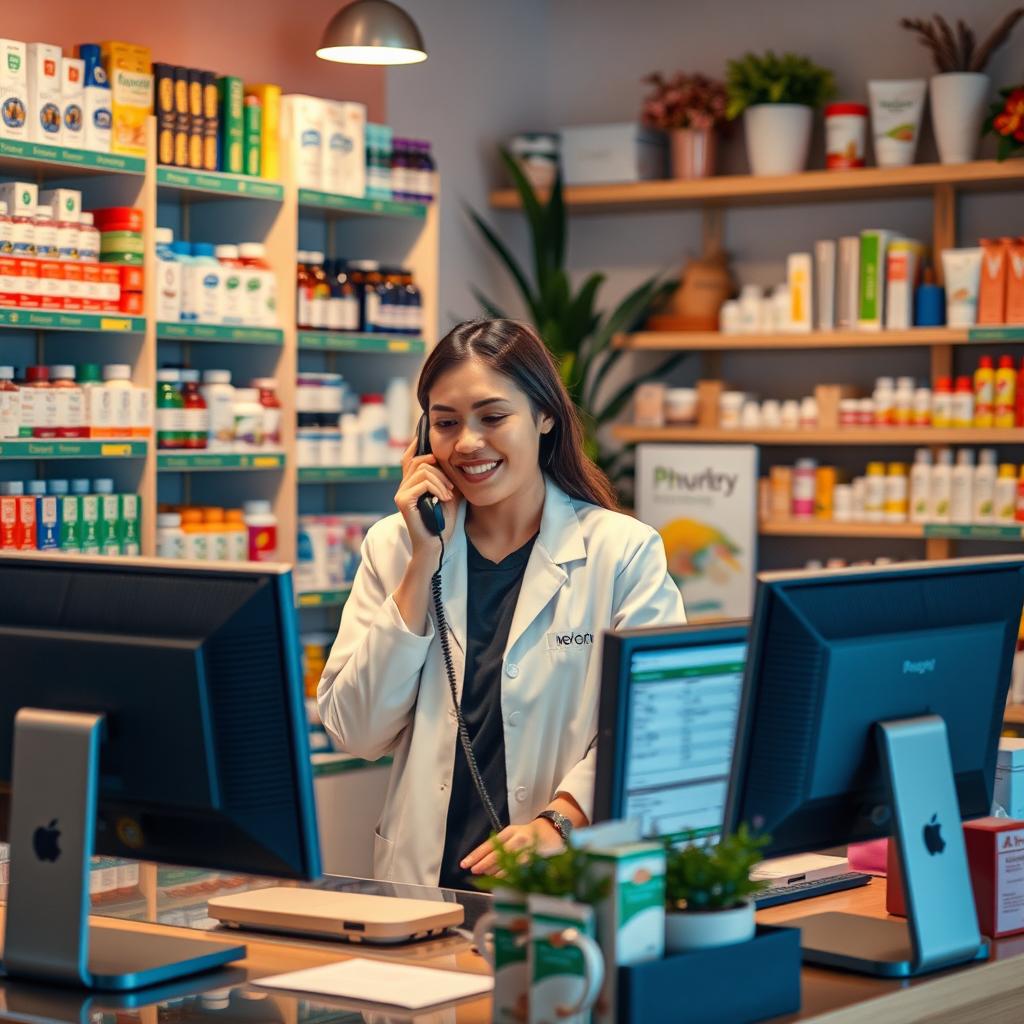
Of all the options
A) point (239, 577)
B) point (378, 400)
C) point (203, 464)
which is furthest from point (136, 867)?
point (378, 400)

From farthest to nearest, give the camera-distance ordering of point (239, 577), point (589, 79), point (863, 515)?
point (589, 79)
point (863, 515)
point (239, 577)

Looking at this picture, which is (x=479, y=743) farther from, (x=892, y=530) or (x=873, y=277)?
(x=873, y=277)

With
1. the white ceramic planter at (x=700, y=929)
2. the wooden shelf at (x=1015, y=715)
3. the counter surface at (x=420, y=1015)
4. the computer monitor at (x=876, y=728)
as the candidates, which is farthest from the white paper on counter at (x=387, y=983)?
the wooden shelf at (x=1015, y=715)

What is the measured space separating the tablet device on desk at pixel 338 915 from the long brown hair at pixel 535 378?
913 millimetres

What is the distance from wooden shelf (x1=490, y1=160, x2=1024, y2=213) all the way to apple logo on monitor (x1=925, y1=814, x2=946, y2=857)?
3627 mm

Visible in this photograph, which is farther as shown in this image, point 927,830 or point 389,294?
point 389,294

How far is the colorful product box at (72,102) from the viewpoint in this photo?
13.7 ft

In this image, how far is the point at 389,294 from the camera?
515 cm

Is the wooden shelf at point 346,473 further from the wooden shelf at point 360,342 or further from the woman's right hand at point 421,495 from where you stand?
the woman's right hand at point 421,495

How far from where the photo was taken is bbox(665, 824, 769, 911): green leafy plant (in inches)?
69.9

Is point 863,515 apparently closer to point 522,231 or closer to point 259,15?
point 522,231

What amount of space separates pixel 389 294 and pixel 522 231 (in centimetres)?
146

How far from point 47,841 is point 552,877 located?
64 cm

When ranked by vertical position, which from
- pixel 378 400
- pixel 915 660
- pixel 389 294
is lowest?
pixel 915 660
